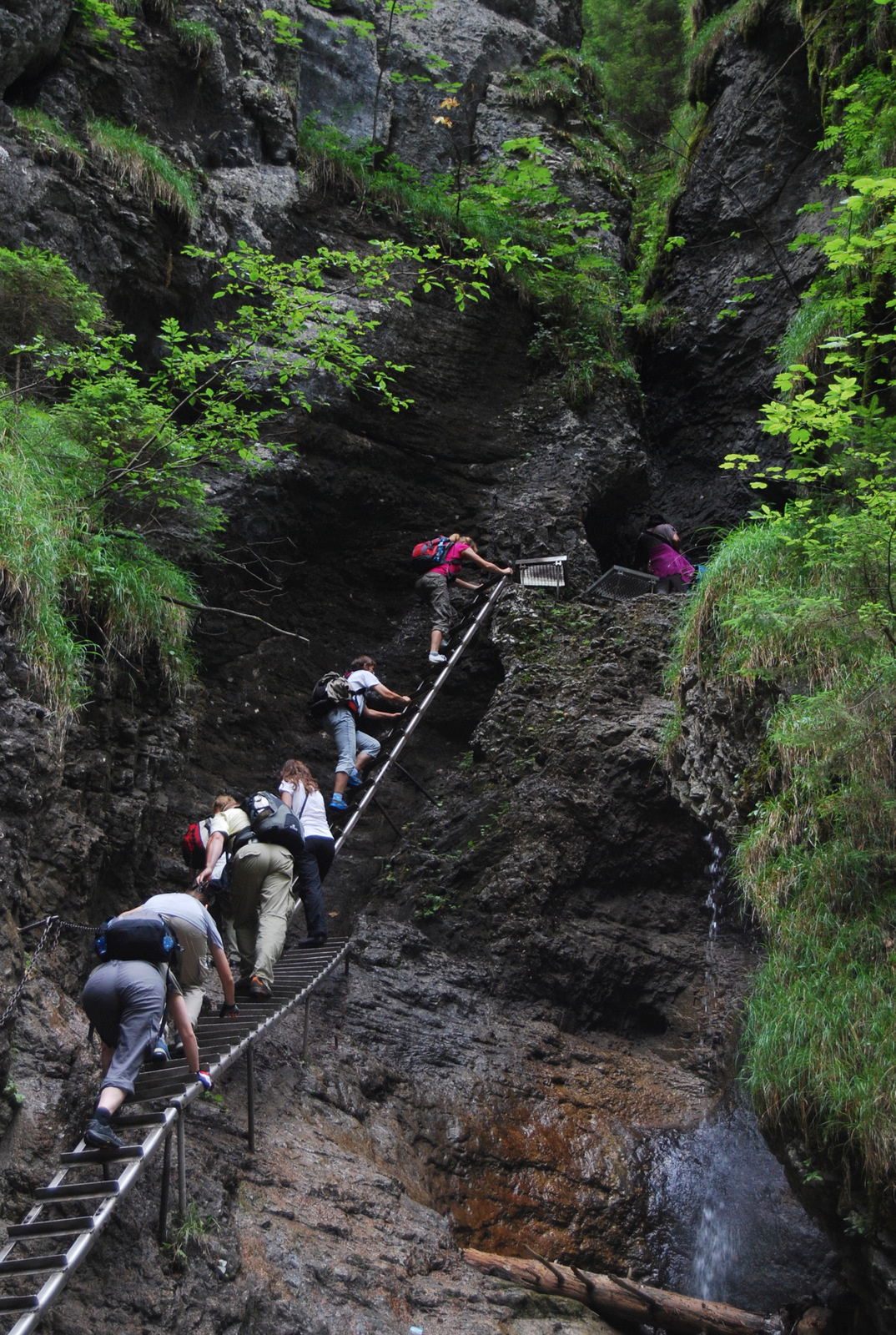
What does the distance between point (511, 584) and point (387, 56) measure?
1055cm

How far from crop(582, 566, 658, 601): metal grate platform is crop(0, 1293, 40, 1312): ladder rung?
9396 mm

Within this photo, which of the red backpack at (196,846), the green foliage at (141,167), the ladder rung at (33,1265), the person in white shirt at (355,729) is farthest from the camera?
the green foliage at (141,167)

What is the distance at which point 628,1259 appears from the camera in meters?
7.11

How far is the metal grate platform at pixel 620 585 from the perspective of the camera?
38.7 ft

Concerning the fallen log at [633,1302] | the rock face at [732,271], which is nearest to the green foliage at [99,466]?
the fallen log at [633,1302]

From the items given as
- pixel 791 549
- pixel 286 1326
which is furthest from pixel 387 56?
pixel 286 1326

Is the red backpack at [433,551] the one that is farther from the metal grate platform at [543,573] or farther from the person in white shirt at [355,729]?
the person in white shirt at [355,729]

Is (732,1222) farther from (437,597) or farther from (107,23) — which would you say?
(107,23)

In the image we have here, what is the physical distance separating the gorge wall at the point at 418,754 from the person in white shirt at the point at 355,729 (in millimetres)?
1038

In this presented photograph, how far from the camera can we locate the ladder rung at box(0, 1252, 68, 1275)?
3.83 m

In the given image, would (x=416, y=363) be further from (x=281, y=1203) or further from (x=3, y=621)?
(x=281, y=1203)

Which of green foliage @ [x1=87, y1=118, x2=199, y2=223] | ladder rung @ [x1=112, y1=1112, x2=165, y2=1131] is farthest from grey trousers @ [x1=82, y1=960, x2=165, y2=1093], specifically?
green foliage @ [x1=87, y1=118, x2=199, y2=223]

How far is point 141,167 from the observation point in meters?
11.4

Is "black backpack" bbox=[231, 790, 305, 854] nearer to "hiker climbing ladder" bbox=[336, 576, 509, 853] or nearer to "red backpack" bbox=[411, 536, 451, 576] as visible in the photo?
"hiker climbing ladder" bbox=[336, 576, 509, 853]
